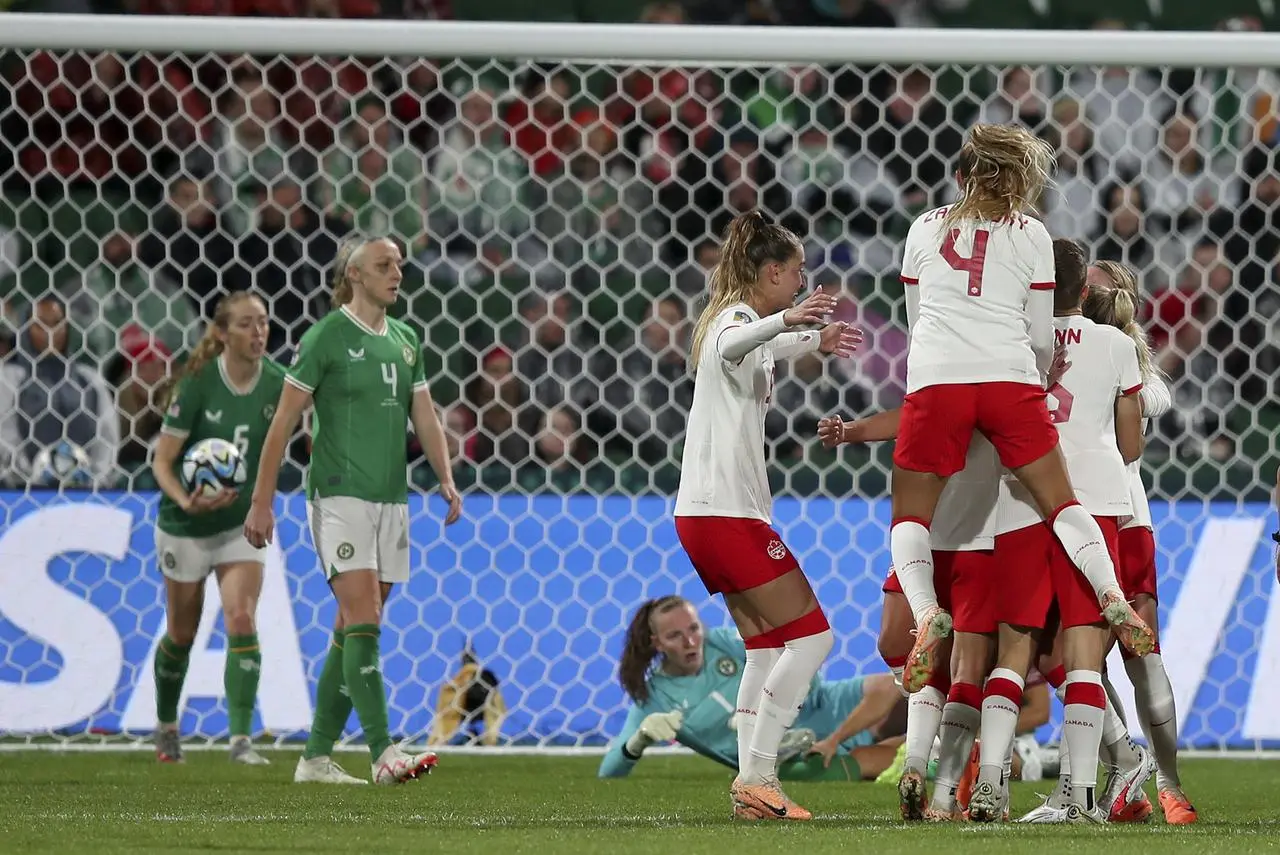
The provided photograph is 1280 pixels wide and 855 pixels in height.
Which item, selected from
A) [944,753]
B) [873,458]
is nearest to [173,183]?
[873,458]

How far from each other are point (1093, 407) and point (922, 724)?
36.1 inches

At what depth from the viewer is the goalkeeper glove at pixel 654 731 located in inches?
250

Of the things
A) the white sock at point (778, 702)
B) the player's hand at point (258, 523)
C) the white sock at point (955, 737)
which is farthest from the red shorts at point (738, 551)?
the player's hand at point (258, 523)

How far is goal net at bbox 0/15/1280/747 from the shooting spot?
7293mm

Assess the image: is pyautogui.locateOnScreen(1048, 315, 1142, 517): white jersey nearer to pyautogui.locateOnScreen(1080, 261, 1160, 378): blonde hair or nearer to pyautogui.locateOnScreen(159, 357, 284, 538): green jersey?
pyautogui.locateOnScreen(1080, 261, 1160, 378): blonde hair

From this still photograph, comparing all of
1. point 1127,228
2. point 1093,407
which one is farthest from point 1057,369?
point 1127,228

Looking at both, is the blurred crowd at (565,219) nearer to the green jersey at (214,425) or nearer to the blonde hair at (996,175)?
the green jersey at (214,425)

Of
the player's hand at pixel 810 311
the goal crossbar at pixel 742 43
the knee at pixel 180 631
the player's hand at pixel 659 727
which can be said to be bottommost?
the player's hand at pixel 659 727

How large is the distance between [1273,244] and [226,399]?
16.3 ft

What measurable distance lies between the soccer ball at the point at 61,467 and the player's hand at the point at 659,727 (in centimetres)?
266

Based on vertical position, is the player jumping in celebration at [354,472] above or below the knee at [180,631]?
above

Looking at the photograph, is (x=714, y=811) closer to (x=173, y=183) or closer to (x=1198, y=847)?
(x=1198, y=847)

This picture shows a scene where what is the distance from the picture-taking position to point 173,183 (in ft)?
29.1

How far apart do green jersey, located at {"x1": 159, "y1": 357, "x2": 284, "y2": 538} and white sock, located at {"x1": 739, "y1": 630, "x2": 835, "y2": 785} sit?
116 inches
